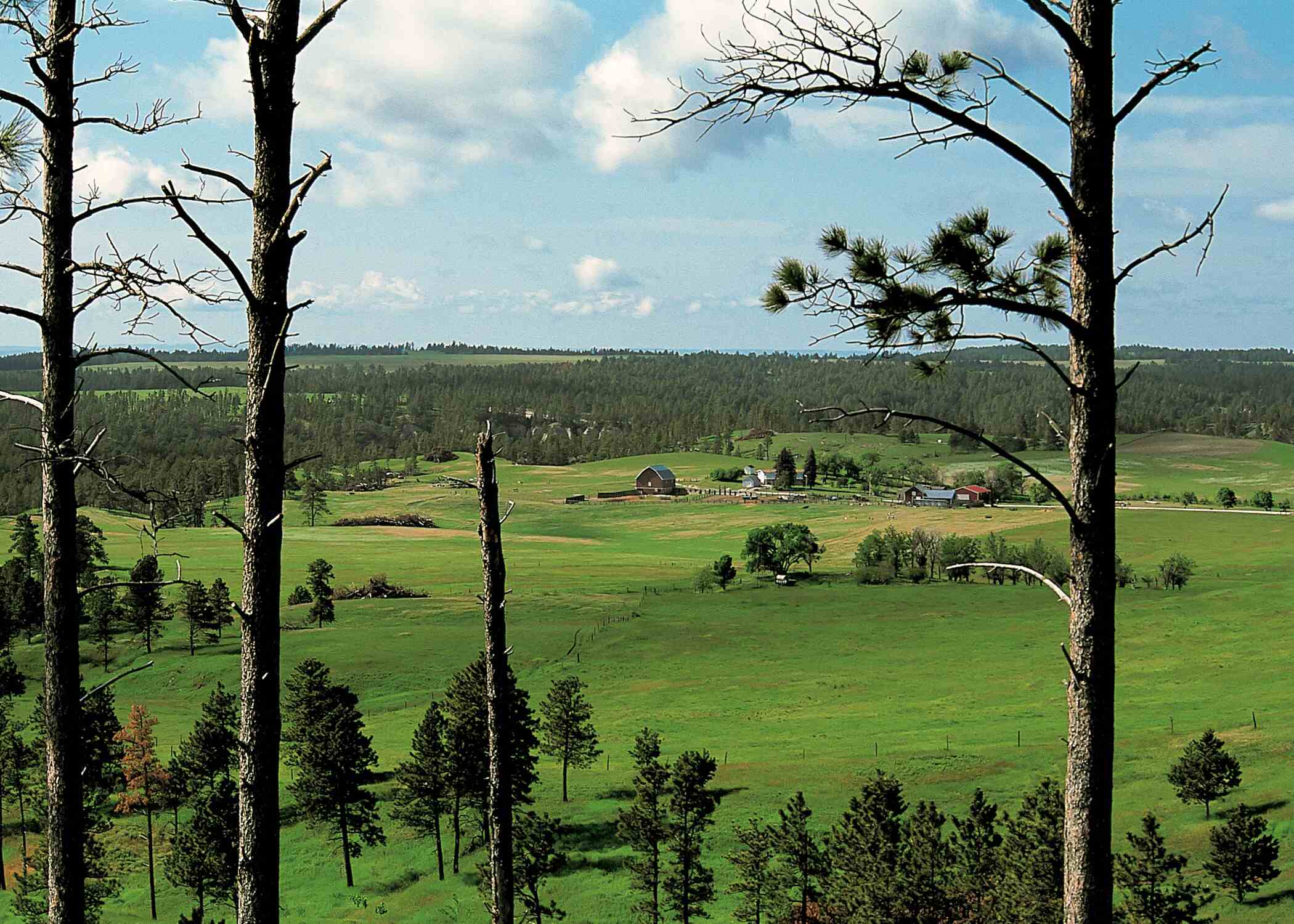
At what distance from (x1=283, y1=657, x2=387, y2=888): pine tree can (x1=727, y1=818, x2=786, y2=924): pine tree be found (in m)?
17.6

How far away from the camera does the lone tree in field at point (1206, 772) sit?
42.2m

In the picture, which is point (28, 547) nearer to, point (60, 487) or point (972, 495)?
point (60, 487)

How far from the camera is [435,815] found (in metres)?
47.2

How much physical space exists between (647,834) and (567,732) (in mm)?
12940

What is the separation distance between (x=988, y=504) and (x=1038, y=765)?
117373 millimetres

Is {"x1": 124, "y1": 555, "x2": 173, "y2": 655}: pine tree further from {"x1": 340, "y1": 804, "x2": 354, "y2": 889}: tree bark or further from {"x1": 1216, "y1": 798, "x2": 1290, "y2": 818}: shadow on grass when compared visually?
{"x1": 1216, "y1": 798, "x2": 1290, "y2": 818}: shadow on grass

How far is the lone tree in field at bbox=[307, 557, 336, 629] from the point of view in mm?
91250

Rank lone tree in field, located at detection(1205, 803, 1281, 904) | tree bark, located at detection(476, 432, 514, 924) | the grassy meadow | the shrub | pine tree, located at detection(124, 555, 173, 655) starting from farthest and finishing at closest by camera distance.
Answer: the shrub, pine tree, located at detection(124, 555, 173, 655), the grassy meadow, lone tree in field, located at detection(1205, 803, 1281, 904), tree bark, located at detection(476, 432, 514, 924)

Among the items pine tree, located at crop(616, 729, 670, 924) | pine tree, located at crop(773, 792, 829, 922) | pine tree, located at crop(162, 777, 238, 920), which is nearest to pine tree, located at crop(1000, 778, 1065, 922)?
pine tree, located at crop(773, 792, 829, 922)

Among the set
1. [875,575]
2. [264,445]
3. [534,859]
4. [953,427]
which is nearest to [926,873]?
[534,859]

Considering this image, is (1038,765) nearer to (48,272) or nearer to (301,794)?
(301,794)

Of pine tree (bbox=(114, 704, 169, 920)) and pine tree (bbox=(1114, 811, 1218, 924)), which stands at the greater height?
pine tree (bbox=(1114, 811, 1218, 924))

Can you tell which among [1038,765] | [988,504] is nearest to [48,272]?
[1038,765]

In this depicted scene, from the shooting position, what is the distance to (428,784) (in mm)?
45656
